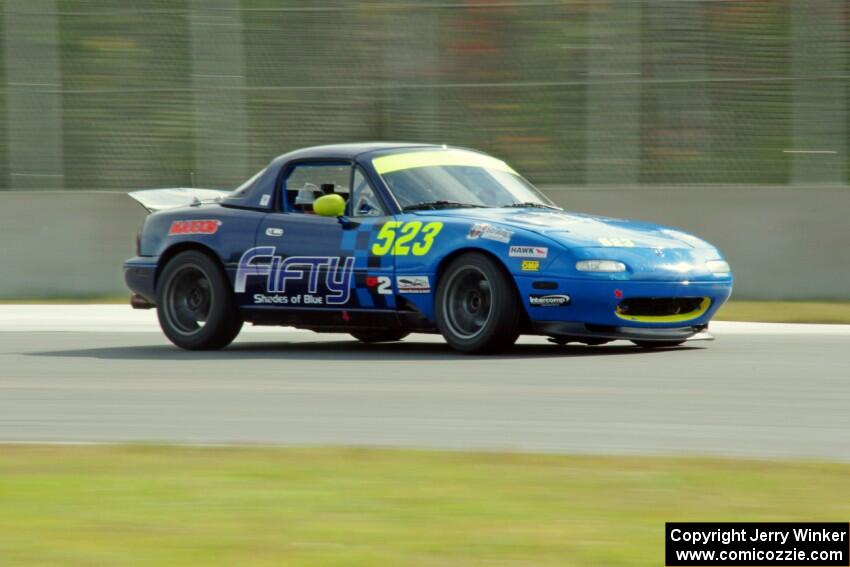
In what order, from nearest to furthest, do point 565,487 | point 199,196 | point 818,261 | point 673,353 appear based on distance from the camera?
point 565,487
point 673,353
point 199,196
point 818,261

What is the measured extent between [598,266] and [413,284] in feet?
4.09

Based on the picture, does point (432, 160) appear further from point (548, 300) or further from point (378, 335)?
point (548, 300)

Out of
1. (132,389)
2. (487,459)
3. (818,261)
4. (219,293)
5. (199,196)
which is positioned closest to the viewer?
(487,459)

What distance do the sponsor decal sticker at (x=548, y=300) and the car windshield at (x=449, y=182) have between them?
1.16m

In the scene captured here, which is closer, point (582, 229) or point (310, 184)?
point (582, 229)

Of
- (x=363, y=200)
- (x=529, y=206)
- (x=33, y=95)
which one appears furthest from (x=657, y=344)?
(x=33, y=95)

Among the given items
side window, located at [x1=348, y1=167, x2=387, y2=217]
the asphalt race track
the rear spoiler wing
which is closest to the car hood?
side window, located at [x1=348, y1=167, x2=387, y2=217]

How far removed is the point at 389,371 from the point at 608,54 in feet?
23.5

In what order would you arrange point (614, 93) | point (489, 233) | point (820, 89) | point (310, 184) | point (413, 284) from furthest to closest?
1. point (614, 93)
2. point (820, 89)
3. point (310, 184)
4. point (413, 284)
5. point (489, 233)

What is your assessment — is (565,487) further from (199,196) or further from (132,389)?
(199,196)

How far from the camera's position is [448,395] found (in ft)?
26.9

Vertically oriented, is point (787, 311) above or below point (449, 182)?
below

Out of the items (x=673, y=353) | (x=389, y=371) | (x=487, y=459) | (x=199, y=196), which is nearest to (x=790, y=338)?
(x=673, y=353)

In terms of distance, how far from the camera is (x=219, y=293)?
36.1 ft
